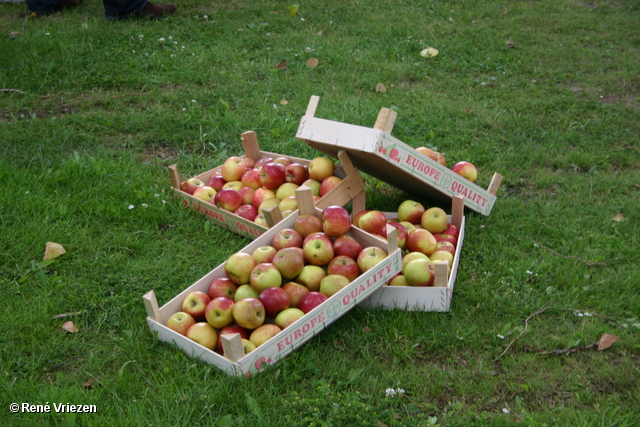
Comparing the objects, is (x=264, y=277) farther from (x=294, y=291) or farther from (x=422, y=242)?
(x=422, y=242)

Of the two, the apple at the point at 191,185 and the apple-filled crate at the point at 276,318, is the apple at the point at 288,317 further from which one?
the apple at the point at 191,185

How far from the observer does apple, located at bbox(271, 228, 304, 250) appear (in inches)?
123

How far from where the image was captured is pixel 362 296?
2830mm

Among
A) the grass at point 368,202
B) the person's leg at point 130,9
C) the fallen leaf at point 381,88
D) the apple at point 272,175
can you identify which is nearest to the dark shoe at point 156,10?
the person's leg at point 130,9

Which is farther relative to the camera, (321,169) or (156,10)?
(156,10)

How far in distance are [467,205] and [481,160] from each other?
107cm

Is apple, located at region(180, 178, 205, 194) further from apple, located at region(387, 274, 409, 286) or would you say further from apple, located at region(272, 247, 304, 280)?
apple, located at region(387, 274, 409, 286)

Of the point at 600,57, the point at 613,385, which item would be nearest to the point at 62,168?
the point at 613,385

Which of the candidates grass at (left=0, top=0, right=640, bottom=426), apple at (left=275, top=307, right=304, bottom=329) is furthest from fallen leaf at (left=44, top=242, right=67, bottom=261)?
apple at (left=275, top=307, right=304, bottom=329)

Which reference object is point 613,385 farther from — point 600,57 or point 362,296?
point 600,57

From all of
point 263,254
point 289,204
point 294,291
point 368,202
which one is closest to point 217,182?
point 289,204

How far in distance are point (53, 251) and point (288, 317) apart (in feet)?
5.43

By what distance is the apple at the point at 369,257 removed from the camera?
2961mm

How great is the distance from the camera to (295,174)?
12.9ft
